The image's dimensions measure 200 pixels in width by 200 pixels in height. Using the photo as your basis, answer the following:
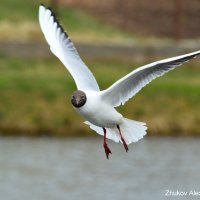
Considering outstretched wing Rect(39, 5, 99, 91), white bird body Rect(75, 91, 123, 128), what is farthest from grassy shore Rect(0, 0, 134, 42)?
white bird body Rect(75, 91, 123, 128)

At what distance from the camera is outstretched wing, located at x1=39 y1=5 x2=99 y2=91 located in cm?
1193

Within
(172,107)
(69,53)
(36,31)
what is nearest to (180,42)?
(36,31)

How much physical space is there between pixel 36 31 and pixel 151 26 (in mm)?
5746

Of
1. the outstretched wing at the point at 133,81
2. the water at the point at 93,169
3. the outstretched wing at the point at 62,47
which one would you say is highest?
the outstretched wing at the point at 62,47

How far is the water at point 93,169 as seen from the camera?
49.4 feet

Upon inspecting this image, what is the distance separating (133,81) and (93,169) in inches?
221

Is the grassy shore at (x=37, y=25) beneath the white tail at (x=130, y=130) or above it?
above

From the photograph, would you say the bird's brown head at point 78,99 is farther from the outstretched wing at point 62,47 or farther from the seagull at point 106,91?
the outstretched wing at point 62,47

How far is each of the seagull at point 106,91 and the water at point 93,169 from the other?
2899 millimetres

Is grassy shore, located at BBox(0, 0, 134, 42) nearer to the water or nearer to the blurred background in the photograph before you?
Result: the blurred background

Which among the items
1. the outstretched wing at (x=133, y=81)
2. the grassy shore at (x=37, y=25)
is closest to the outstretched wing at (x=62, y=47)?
the outstretched wing at (x=133, y=81)

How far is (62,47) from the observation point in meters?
12.3

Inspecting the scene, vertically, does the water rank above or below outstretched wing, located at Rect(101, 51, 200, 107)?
below

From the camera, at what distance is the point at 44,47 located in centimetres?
2208
